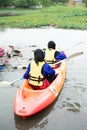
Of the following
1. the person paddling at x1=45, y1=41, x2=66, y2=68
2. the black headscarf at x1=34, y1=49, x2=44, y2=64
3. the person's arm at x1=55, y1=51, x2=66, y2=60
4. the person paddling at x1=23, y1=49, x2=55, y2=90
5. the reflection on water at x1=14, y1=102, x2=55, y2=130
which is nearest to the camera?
the reflection on water at x1=14, y1=102, x2=55, y2=130

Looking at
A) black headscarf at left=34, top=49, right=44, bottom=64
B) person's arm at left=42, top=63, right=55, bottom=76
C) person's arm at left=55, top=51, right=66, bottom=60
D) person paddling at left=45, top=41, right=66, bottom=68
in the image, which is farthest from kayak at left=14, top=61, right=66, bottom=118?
person's arm at left=55, top=51, right=66, bottom=60

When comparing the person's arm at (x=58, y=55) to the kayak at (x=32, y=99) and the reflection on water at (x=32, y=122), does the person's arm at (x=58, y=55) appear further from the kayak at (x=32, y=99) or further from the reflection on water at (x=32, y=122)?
the reflection on water at (x=32, y=122)

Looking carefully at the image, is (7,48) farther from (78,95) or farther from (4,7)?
(4,7)

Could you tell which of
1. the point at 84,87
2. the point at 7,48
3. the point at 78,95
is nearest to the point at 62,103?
the point at 78,95

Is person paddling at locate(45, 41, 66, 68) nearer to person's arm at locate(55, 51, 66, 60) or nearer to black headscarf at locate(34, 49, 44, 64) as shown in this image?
person's arm at locate(55, 51, 66, 60)

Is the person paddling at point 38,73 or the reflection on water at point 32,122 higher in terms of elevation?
the person paddling at point 38,73

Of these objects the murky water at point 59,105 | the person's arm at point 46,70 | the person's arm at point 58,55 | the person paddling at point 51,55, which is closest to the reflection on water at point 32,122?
the murky water at point 59,105

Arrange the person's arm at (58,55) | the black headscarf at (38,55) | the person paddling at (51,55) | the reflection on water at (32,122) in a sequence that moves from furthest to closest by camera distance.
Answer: the person's arm at (58,55), the person paddling at (51,55), the black headscarf at (38,55), the reflection on water at (32,122)

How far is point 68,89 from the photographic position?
10133 mm

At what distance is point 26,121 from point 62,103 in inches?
63.0

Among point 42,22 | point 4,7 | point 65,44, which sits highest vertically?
point 65,44

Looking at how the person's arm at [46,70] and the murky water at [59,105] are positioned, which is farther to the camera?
the person's arm at [46,70]

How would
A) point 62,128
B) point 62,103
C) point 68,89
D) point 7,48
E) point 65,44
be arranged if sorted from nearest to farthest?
point 62,128
point 62,103
point 68,89
point 7,48
point 65,44

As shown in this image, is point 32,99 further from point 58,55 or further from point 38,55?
point 58,55
